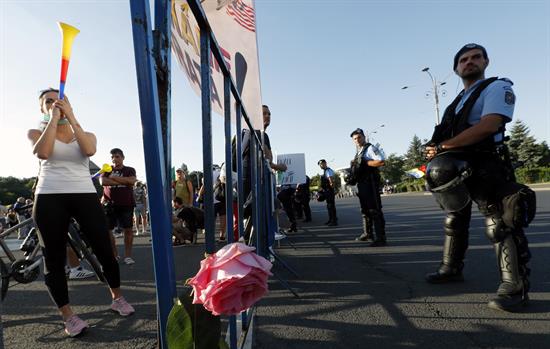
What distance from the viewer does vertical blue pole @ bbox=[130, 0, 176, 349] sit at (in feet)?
2.56

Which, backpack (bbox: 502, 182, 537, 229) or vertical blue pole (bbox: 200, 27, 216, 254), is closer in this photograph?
vertical blue pole (bbox: 200, 27, 216, 254)

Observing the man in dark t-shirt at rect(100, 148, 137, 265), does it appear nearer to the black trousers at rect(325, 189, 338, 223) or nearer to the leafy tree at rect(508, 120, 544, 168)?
the black trousers at rect(325, 189, 338, 223)

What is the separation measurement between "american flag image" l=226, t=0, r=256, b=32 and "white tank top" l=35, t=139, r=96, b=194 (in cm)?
146

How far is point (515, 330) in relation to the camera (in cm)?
201

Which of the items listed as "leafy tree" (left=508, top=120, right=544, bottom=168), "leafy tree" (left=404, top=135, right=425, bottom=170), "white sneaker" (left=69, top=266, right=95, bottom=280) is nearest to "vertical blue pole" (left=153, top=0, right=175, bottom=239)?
"white sneaker" (left=69, top=266, right=95, bottom=280)

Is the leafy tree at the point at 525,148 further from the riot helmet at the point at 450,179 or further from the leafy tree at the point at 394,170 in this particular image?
the riot helmet at the point at 450,179

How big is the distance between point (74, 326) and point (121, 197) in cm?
282

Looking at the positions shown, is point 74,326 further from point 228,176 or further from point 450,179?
point 450,179

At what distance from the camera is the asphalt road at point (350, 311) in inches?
79.0

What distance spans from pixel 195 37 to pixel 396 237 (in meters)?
5.27

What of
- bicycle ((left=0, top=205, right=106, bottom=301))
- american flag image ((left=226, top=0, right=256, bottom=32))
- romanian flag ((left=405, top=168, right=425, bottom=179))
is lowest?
bicycle ((left=0, top=205, right=106, bottom=301))

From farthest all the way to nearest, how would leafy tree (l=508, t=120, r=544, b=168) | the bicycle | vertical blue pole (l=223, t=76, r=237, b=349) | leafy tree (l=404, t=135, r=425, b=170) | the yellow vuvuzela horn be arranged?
leafy tree (l=404, t=135, r=425, b=170), leafy tree (l=508, t=120, r=544, b=168), the bicycle, vertical blue pole (l=223, t=76, r=237, b=349), the yellow vuvuzela horn

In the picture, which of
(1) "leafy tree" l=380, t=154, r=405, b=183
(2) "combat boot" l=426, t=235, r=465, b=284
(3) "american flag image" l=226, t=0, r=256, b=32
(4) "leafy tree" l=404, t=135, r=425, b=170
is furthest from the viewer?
(1) "leafy tree" l=380, t=154, r=405, b=183

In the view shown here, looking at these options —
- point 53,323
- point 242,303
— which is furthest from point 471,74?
point 53,323
